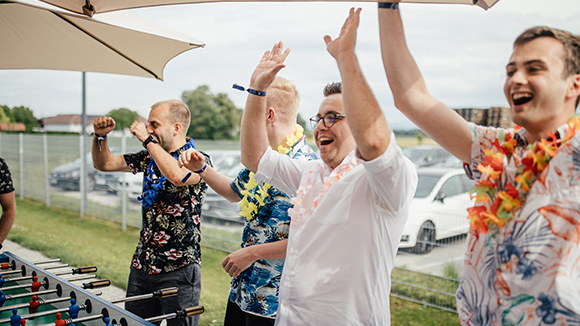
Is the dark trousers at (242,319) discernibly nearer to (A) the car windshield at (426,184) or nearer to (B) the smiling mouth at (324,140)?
(B) the smiling mouth at (324,140)

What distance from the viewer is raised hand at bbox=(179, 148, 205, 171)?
7.51 ft

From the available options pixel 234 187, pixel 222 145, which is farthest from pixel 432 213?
pixel 222 145

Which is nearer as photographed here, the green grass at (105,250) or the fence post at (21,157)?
the green grass at (105,250)

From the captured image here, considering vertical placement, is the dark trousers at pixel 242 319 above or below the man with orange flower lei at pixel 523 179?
below

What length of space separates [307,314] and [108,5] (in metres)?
1.92

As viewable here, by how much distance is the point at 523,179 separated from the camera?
1106 millimetres

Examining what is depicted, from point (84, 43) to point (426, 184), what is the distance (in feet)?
12.9

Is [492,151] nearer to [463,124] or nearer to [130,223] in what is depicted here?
[463,124]

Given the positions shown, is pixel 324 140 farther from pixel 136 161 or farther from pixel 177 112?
pixel 136 161

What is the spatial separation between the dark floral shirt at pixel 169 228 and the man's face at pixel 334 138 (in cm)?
137

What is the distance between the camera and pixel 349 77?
1258 mm

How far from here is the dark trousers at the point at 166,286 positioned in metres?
2.66

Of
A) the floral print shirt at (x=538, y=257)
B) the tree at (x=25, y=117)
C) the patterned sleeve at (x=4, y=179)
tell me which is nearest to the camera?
the floral print shirt at (x=538, y=257)

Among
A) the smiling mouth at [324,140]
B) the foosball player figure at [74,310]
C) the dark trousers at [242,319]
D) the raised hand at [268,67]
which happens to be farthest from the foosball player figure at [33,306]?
the smiling mouth at [324,140]
